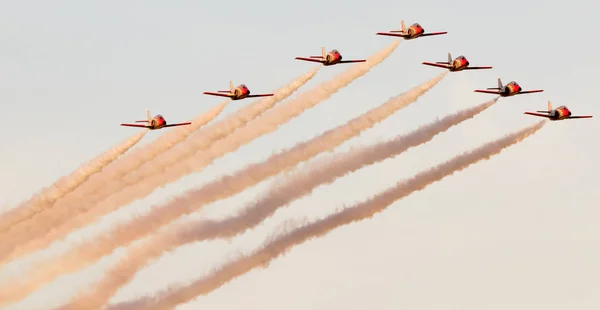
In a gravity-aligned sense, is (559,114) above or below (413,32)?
below

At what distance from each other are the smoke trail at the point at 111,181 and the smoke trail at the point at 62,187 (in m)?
0.86

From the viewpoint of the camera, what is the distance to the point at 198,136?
306ft

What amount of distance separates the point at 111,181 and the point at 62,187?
4.10m

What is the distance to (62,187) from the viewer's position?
90.7 meters

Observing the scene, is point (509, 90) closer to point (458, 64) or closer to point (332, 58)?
point (458, 64)

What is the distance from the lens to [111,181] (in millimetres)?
92000

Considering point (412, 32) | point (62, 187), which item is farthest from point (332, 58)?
point (62, 187)

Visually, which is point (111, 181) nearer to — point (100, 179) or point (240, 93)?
point (100, 179)

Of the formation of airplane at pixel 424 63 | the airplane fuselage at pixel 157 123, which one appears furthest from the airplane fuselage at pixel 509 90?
the airplane fuselage at pixel 157 123

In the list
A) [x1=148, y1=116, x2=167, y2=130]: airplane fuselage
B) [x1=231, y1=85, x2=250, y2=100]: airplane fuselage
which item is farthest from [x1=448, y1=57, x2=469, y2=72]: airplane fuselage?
[x1=148, y1=116, x2=167, y2=130]: airplane fuselage

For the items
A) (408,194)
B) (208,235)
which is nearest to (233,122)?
(208,235)

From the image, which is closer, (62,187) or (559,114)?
(62,187)

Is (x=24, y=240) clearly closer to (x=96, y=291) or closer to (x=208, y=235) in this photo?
(x=96, y=291)

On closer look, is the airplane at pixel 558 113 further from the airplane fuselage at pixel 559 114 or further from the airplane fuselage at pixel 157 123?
the airplane fuselage at pixel 157 123
